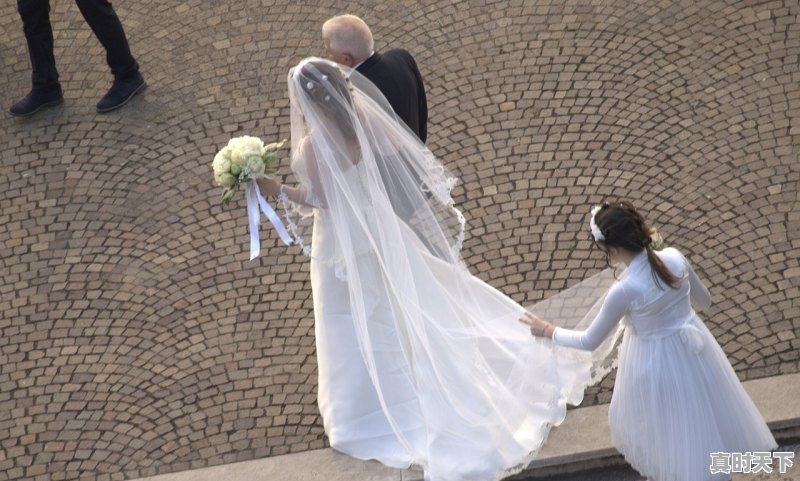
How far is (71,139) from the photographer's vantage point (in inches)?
341

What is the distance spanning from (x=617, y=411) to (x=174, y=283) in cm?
320

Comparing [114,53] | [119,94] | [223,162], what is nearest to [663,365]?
[223,162]

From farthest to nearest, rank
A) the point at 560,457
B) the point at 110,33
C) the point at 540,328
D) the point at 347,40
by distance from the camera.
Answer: the point at 110,33 → the point at 347,40 → the point at 560,457 → the point at 540,328

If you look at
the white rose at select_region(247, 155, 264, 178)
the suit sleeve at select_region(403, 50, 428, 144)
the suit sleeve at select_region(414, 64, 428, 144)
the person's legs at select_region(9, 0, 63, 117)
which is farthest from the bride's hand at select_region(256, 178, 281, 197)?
the person's legs at select_region(9, 0, 63, 117)

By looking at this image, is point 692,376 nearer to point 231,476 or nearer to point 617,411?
point 617,411

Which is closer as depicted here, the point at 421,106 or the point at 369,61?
the point at 369,61

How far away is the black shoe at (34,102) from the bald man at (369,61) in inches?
135

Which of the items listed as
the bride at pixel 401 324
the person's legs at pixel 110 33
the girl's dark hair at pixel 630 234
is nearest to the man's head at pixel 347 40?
the bride at pixel 401 324

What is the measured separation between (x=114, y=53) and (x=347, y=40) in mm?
3204

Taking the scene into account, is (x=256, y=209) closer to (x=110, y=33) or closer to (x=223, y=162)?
(x=223, y=162)

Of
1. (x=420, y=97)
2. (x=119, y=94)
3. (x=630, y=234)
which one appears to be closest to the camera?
(x=630, y=234)

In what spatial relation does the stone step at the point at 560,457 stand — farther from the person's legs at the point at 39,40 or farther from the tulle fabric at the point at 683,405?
the person's legs at the point at 39,40

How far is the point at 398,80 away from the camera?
20.8 ft

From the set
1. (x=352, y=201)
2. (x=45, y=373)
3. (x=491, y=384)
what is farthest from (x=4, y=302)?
(x=491, y=384)
